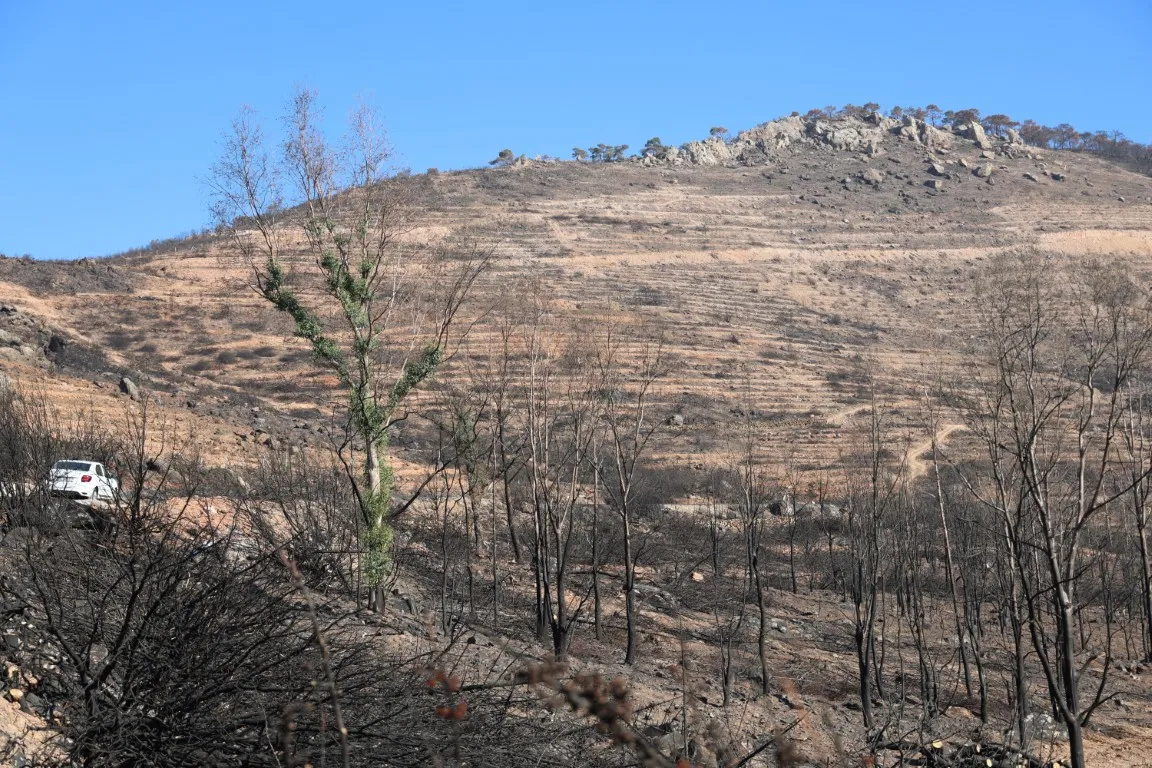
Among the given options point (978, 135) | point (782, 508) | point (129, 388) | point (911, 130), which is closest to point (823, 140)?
point (911, 130)

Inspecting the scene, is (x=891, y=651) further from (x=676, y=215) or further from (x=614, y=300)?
(x=676, y=215)

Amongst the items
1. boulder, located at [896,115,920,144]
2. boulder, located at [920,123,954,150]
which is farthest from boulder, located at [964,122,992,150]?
boulder, located at [896,115,920,144]

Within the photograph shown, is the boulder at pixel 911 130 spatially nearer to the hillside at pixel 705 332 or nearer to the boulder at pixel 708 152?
the hillside at pixel 705 332

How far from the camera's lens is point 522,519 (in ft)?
116

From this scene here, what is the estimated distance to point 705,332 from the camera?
213 ft

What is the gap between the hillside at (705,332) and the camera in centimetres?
2270

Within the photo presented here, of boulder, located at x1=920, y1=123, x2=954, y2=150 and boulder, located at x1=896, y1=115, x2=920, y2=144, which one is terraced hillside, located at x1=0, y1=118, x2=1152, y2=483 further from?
boulder, located at x1=896, y1=115, x2=920, y2=144

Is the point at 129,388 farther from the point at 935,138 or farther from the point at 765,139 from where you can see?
the point at 935,138

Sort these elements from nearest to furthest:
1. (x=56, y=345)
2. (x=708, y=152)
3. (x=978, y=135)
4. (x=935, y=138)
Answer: (x=56, y=345) < (x=708, y=152) < (x=935, y=138) < (x=978, y=135)

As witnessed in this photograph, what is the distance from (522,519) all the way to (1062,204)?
84528 millimetres

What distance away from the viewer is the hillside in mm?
22703

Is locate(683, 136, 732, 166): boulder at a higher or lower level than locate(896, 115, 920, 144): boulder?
lower

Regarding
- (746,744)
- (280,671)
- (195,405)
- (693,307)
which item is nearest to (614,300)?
(693,307)

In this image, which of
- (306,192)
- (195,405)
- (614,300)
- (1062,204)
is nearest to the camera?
(306,192)
